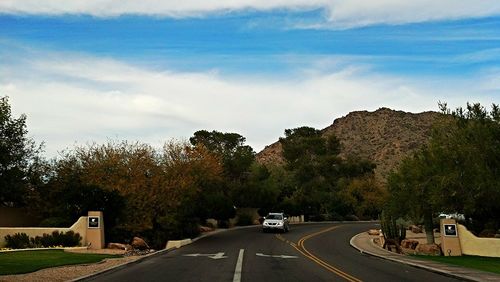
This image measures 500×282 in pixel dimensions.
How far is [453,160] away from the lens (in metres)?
29.9

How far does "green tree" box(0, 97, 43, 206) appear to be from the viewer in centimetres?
3612

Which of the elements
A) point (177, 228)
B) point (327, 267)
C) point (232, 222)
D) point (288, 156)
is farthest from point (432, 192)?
point (288, 156)

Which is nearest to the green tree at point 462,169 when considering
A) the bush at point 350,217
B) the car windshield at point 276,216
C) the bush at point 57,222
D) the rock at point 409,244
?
the rock at point 409,244

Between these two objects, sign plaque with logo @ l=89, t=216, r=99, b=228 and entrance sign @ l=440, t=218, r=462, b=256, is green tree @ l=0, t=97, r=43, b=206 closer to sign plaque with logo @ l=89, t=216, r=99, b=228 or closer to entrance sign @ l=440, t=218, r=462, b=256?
sign plaque with logo @ l=89, t=216, r=99, b=228

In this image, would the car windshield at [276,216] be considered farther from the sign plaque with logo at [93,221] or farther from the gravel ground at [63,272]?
the gravel ground at [63,272]

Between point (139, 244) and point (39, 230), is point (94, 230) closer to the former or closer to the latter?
point (39, 230)

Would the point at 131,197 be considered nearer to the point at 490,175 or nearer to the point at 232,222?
the point at 490,175

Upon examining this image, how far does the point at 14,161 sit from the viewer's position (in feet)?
125

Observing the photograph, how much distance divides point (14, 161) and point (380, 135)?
93.9 metres

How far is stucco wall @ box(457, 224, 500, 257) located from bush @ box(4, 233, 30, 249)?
2372 cm

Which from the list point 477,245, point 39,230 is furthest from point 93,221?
point 477,245

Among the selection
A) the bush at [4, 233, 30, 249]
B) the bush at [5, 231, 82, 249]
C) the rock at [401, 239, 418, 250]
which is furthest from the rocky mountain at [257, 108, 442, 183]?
the bush at [4, 233, 30, 249]

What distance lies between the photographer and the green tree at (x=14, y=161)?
36.1 meters

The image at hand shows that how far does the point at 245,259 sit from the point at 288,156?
7839 cm
